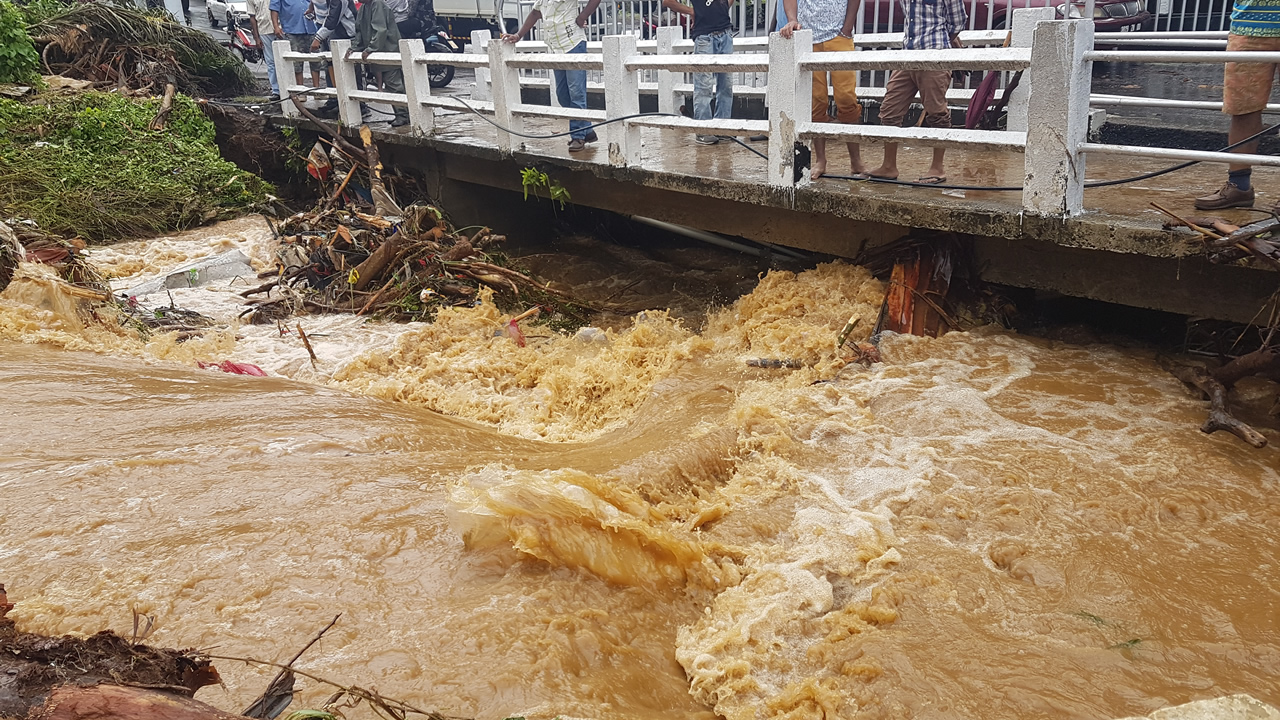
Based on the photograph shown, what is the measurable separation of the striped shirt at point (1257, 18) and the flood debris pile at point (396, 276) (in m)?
5.24

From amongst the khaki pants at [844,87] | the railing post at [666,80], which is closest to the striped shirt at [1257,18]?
the khaki pants at [844,87]

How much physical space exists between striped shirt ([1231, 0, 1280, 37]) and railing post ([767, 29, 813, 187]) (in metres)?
2.36

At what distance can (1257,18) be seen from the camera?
476cm

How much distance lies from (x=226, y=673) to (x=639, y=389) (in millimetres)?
3660

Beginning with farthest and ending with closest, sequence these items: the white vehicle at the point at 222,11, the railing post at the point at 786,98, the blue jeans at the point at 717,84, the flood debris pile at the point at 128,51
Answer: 1. the white vehicle at the point at 222,11
2. the flood debris pile at the point at 128,51
3. the blue jeans at the point at 717,84
4. the railing post at the point at 786,98

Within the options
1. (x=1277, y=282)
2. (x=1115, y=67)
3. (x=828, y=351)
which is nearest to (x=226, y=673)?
(x=828, y=351)

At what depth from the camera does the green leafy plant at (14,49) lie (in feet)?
38.1

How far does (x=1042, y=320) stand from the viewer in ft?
21.2

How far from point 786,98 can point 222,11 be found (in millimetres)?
16898

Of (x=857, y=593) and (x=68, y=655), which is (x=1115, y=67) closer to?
(x=857, y=593)

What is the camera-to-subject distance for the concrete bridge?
5.02 metres

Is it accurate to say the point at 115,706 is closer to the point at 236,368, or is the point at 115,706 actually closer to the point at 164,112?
the point at 236,368

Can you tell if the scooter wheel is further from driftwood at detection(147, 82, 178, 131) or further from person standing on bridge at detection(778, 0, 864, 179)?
person standing on bridge at detection(778, 0, 864, 179)

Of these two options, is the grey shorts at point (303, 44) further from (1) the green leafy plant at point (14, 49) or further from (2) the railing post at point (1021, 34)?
(2) the railing post at point (1021, 34)
